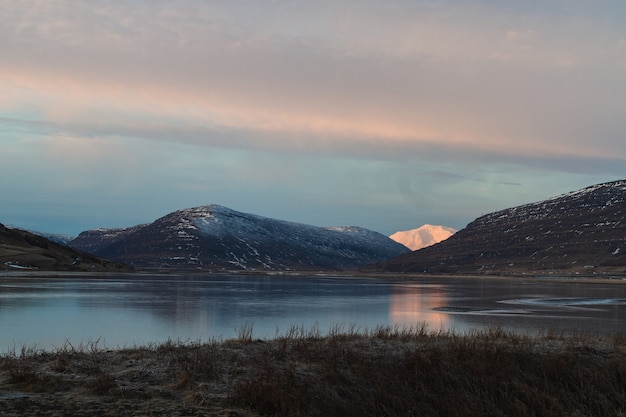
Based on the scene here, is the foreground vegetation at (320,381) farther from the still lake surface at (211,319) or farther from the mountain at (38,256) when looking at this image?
the mountain at (38,256)

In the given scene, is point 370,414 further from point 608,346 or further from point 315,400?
point 608,346

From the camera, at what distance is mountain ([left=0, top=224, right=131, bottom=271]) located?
14324cm

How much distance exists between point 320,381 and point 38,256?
15306cm

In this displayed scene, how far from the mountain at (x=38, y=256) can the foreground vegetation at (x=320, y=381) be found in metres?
130

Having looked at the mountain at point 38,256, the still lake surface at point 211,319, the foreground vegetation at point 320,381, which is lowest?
the still lake surface at point 211,319

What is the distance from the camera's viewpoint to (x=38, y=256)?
153 m

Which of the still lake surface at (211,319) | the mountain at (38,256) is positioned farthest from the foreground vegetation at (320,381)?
the mountain at (38,256)

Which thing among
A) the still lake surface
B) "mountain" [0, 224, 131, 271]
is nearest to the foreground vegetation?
the still lake surface

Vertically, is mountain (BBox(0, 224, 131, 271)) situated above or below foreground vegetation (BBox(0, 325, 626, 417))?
above

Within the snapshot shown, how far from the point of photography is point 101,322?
119ft

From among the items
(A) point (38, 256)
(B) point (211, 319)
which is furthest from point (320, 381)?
(A) point (38, 256)

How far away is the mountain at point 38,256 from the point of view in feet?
470

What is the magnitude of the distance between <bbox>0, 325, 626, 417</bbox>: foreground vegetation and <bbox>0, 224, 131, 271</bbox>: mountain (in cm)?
12968

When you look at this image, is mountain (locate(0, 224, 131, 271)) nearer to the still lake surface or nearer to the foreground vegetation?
the still lake surface
